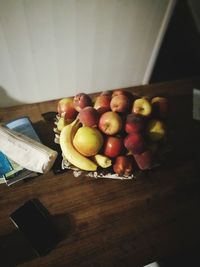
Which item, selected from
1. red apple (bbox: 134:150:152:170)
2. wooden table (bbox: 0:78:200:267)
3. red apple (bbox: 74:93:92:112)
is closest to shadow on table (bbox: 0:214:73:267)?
wooden table (bbox: 0:78:200:267)

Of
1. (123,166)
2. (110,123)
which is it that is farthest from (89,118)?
(123,166)

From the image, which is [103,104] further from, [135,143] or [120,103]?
[135,143]

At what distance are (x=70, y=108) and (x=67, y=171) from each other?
0.24m

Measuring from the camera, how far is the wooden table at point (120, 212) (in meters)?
0.67

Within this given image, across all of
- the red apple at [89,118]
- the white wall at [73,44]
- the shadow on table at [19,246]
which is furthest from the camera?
the white wall at [73,44]

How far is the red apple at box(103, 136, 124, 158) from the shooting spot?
741mm

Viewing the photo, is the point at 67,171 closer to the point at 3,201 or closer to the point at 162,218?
the point at 3,201

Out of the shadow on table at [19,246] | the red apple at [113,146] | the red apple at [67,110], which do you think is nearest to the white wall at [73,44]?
the red apple at [67,110]

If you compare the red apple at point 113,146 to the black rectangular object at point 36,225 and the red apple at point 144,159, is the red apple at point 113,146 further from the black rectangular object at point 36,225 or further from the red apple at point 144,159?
the black rectangular object at point 36,225

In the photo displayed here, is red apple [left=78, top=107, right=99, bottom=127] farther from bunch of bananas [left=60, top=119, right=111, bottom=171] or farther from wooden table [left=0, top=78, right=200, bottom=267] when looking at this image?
wooden table [left=0, top=78, right=200, bottom=267]

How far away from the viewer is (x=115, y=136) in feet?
2.52

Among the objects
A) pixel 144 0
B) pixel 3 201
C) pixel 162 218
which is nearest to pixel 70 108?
pixel 3 201

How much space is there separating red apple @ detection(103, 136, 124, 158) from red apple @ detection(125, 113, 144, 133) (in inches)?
1.8

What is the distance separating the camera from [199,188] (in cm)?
84
